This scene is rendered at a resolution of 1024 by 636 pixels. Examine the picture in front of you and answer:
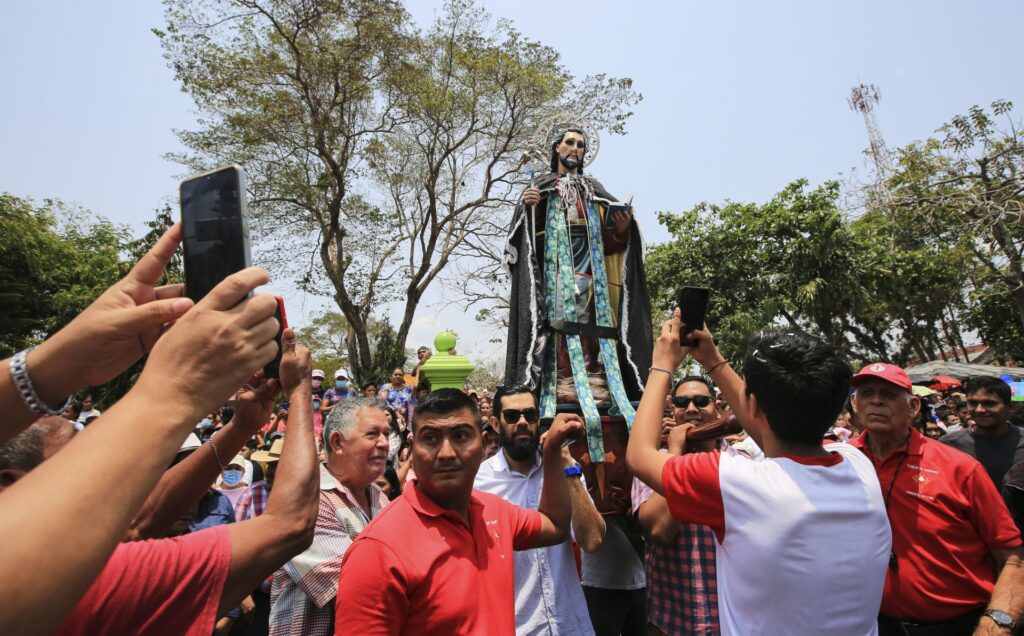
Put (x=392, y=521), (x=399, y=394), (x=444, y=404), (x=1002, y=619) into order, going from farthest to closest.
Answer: (x=399, y=394) < (x=1002, y=619) < (x=444, y=404) < (x=392, y=521)

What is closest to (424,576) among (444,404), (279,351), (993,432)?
(444,404)

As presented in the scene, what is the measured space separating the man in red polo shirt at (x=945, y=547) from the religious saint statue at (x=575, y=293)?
1.58 metres

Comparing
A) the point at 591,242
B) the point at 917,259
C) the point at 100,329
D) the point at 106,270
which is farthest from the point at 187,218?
the point at 106,270

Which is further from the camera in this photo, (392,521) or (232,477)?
(232,477)

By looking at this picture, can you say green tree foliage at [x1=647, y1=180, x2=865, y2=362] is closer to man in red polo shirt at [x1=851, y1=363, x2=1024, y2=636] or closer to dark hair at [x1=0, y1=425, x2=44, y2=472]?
man in red polo shirt at [x1=851, y1=363, x2=1024, y2=636]

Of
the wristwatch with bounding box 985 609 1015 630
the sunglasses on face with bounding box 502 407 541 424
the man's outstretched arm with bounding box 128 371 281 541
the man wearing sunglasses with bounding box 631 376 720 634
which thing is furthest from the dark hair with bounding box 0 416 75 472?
the wristwatch with bounding box 985 609 1015 630

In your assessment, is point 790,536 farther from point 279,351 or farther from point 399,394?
point 399,394

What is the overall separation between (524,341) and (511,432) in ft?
3.39

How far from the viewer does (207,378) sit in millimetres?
968

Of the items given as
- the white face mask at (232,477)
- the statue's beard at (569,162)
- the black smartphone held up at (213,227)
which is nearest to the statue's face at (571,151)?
the statue's beard at (569,162)

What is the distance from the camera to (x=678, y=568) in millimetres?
3227

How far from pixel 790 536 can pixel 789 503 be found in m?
0.09

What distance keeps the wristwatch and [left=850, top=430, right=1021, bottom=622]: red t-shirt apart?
0.48 ft

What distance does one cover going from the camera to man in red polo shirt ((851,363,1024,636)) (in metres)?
2.92
